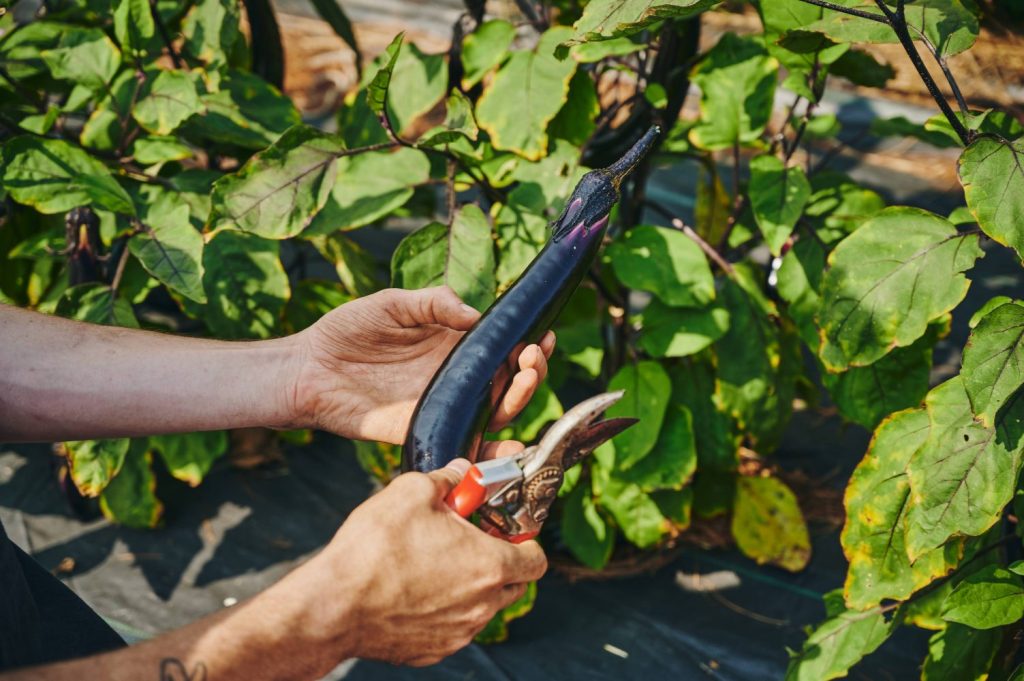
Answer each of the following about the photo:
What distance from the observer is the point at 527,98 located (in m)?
1.53

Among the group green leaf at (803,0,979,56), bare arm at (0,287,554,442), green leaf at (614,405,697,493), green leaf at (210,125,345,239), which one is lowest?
green leaf at (614,405,697,493)

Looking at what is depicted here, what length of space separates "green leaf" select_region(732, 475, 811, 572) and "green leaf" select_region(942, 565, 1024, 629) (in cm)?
58

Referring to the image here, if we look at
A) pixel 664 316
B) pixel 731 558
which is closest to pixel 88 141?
pixel 664 316

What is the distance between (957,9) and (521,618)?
1223mm

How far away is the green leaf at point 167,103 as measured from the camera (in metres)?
1.50

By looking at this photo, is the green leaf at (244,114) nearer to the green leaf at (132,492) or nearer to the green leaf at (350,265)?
the green leaf at (350,265)

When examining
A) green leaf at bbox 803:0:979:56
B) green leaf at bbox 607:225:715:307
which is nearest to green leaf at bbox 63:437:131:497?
green leaf at bbox 607:225:715:307

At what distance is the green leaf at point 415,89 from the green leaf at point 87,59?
467mm

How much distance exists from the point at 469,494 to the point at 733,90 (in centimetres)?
96

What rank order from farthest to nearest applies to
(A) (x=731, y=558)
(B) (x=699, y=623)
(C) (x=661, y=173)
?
(C) (x=661, y=173), (A) (x=731, y=558), (B) (x=699, y=623)

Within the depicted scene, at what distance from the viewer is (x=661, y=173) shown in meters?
2.88

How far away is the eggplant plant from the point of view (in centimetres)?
122

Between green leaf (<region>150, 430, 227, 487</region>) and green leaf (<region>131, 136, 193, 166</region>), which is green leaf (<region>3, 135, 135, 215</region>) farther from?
green leaf (<region>150, 430, 227, 487</region>)

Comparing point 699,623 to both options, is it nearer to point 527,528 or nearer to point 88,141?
point 527,528
